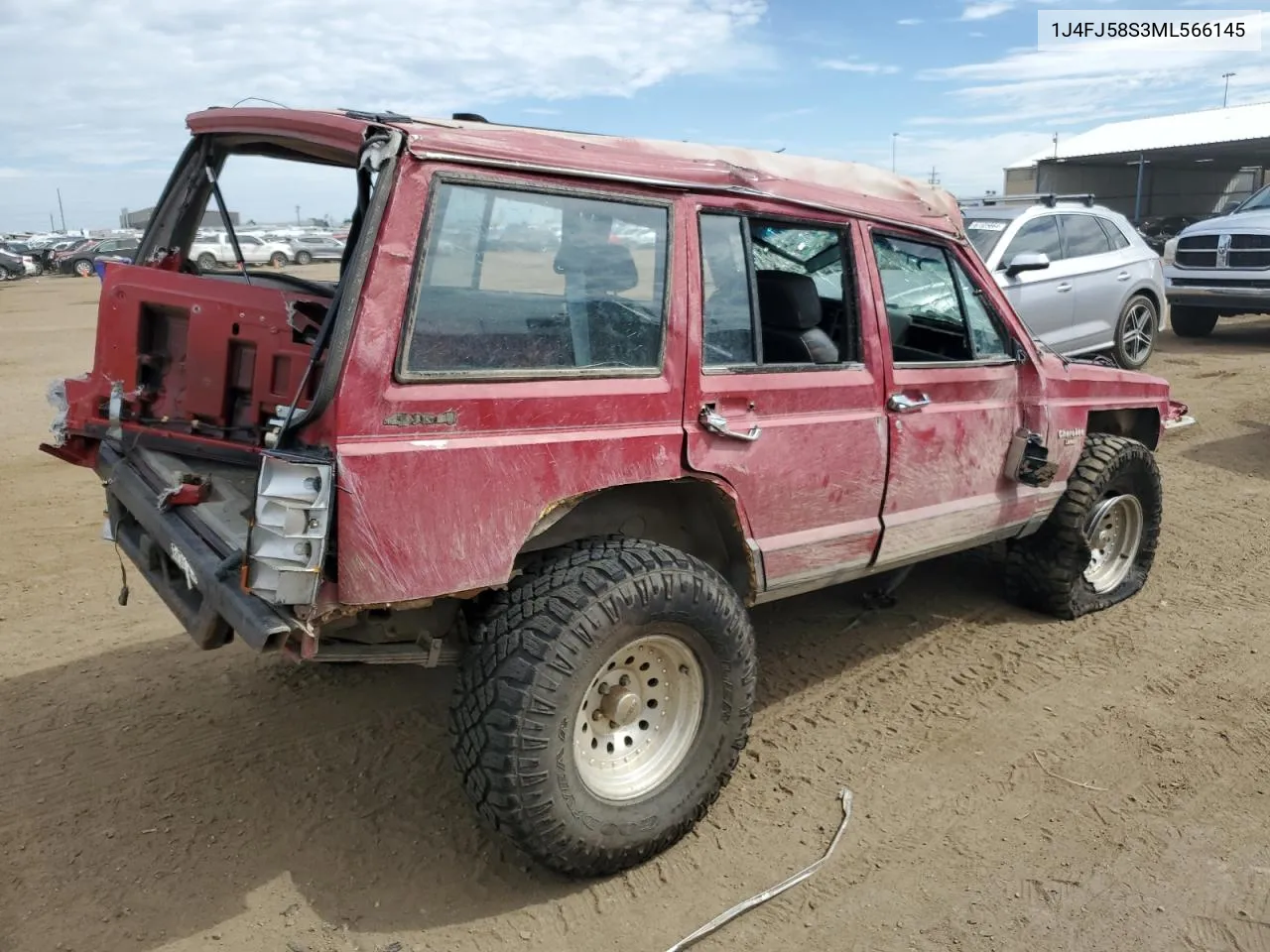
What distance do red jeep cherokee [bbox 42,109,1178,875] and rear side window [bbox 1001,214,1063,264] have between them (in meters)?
5.00

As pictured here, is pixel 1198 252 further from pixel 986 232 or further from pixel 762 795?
pixel 762 795

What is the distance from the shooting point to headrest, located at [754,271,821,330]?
369 centimetres

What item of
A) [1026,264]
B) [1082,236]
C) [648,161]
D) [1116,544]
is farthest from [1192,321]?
[648,161]

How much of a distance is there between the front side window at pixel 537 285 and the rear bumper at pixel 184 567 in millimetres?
730

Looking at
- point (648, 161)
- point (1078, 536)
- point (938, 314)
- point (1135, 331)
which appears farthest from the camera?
point (1135, 331)

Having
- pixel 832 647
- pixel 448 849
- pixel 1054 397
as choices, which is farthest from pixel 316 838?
pixel 1054 397

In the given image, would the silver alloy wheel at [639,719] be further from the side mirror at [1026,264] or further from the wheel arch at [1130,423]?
the side mirror at [1026,264]

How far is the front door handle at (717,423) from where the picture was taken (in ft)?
10.3

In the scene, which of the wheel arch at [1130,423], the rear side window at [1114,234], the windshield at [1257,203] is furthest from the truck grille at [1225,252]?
the wheel arch at [1130,423]

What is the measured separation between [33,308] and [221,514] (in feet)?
77.4

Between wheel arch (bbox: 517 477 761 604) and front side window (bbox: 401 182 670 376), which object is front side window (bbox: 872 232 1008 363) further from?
front side window (bbox: 401 182 670 376)

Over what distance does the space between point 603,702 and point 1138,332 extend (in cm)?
905

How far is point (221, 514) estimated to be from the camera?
9.82ft

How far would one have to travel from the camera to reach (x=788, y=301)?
12.2 ft
